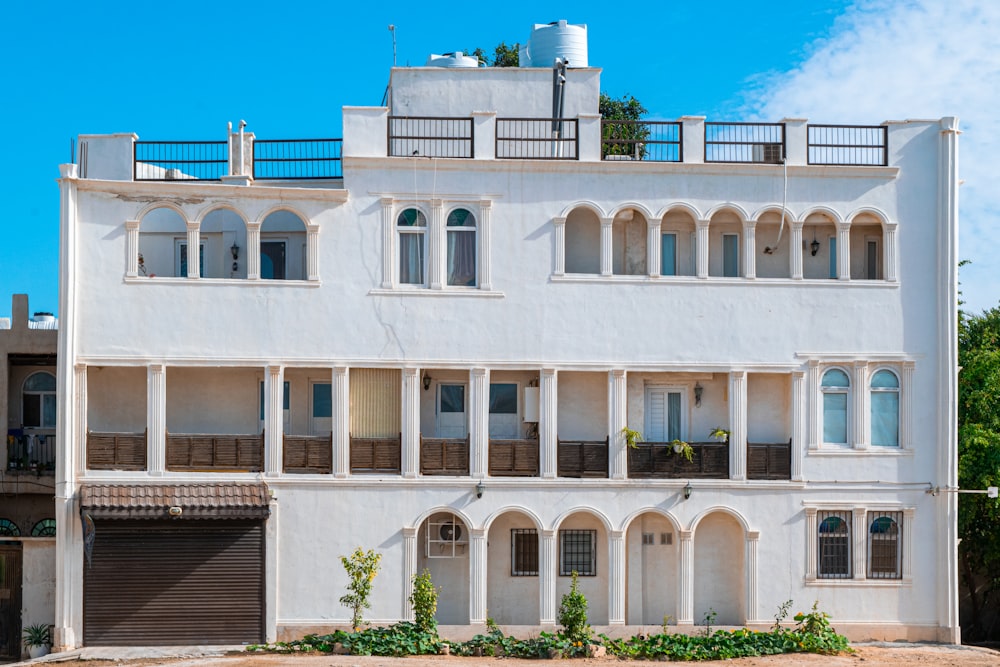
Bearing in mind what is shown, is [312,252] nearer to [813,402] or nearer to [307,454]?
[307,454]

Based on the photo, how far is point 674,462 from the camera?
26297 mm

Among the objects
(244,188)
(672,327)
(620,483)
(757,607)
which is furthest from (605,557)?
(244,188)

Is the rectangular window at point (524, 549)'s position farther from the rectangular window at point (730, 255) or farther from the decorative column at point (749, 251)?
the decorative column at point (749, 251)

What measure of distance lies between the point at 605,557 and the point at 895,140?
473 inches

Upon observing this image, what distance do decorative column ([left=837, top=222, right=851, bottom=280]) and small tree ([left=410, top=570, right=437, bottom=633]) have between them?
11902mm

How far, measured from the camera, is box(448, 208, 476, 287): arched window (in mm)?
26359

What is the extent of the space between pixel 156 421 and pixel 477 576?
8.04 metres

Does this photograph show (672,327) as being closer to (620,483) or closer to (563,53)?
(620,483)

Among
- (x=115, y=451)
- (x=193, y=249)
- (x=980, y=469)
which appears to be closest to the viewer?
(x=115, y=451)

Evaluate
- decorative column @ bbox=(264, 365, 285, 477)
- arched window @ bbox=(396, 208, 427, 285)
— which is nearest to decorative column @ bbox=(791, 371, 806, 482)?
arched window @ bbox=(396, 208, 427, 285)

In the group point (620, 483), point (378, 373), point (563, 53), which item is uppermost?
point (563, 53)

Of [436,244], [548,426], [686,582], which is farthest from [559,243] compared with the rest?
[686,582]

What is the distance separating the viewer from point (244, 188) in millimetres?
25578

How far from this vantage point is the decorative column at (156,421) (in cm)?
2536
